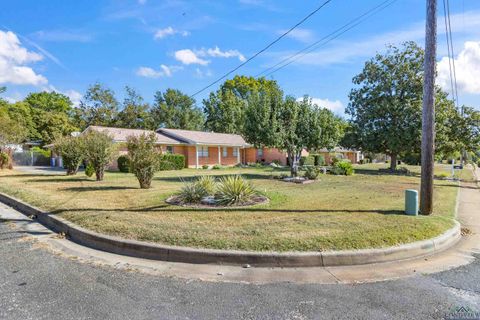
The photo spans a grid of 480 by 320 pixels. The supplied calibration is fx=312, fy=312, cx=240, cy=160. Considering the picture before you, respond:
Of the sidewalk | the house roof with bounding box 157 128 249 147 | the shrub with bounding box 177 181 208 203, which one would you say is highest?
the house roof with bounding box 157 128 249 147

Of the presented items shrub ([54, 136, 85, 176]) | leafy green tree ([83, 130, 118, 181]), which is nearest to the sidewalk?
leafy green tree ([83, 130, 118, 181])

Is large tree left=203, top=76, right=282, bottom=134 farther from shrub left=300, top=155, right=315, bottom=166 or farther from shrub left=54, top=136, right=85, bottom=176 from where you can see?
→ shrub left=54, top=136, right=85, bottom=176

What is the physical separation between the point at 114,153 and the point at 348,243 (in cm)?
1361

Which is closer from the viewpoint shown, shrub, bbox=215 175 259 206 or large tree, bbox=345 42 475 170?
shrub, bbox=215 175 259 206

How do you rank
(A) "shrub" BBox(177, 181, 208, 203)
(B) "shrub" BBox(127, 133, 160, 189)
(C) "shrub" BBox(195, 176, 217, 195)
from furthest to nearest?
(B) "shrub" BBox(127, 133, 160, 189)
(C) "shrub" BBox(195, 176, 217, 195)
(A) "shrub" BBox(177, 181, 208, 203)

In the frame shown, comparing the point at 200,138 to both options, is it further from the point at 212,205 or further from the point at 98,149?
the point at 212,205

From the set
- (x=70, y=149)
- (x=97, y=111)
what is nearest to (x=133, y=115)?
(x=97, y=111)

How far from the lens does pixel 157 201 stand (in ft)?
30.9

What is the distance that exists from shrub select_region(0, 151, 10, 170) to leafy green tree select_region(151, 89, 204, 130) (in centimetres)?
2733

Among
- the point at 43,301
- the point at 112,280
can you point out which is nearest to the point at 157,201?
the point at 112,280

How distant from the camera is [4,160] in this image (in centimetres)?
2502

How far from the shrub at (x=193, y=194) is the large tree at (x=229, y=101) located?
40.8 m

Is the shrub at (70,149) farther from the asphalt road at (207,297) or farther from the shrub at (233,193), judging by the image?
the asphalt road at (207,297)

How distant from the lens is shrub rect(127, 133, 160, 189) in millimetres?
12203
